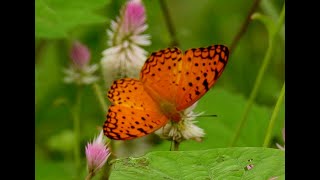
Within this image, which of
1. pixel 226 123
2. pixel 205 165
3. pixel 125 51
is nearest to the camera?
pixel 205 165

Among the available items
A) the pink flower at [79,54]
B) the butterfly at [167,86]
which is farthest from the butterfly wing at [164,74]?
the pink flower at [79,54]

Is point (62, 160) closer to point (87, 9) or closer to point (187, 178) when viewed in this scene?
point (87, 9)

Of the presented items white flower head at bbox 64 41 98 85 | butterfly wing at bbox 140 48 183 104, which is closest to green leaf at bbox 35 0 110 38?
butterfly wing at bbox 140 48 183 104

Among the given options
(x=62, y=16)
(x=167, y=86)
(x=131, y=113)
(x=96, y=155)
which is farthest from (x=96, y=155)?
(x=62, y=16)

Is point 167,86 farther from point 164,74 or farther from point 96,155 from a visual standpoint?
point 96,155

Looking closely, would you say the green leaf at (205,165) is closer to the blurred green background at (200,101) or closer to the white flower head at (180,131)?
the white flower head at (180,131)
